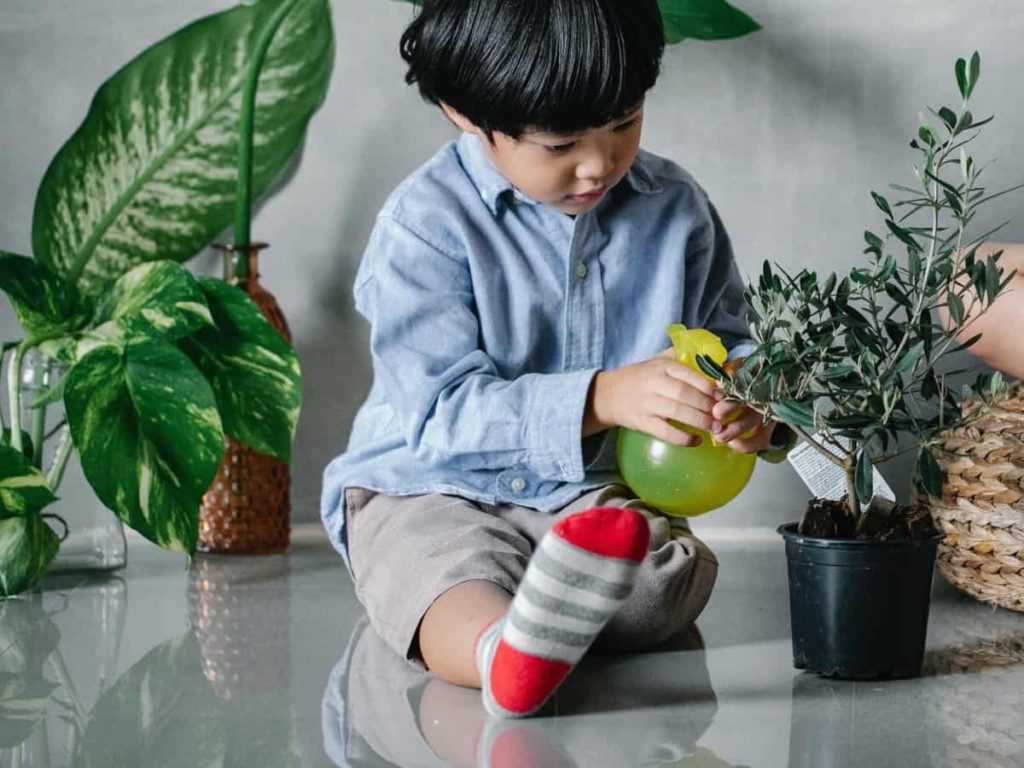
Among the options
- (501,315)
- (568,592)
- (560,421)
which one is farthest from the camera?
(501,315)

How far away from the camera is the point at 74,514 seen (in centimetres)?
164

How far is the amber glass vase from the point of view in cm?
171

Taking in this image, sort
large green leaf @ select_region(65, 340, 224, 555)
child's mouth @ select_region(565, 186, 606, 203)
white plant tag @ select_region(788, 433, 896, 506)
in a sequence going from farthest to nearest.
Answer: large green leaf @ select_region(65, 340, 224, 555)
white plant tag @ select_region(788, 433, 896, 506)
child's mouth @ select_region(565, 186, 606, 203)

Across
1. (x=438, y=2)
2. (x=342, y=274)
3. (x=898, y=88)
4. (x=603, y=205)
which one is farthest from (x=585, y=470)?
(x=898, y=88)

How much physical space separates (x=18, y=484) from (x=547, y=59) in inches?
28.1

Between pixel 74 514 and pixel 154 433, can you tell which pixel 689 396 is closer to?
pixel 154 433

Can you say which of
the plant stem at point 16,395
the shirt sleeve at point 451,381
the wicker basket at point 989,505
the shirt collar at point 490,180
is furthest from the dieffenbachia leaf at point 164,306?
the wicker basket at point 989,505

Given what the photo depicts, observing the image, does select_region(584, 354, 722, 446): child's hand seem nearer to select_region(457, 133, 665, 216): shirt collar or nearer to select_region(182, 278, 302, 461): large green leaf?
select_region(457, 133, 665, 216): shirt collar

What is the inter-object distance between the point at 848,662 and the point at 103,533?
35.2 inches

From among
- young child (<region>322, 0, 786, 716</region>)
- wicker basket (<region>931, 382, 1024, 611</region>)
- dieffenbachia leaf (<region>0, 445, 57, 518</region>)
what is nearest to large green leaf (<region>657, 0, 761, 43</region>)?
young child (<region>322, 0, 786, 716</region>)

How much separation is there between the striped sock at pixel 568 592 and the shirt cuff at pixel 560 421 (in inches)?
9.9

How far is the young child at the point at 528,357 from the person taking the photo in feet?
3.72

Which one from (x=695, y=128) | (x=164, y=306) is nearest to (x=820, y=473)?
(x=695, y=128)

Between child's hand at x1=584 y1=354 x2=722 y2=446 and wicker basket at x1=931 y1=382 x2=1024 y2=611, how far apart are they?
0.32 m
